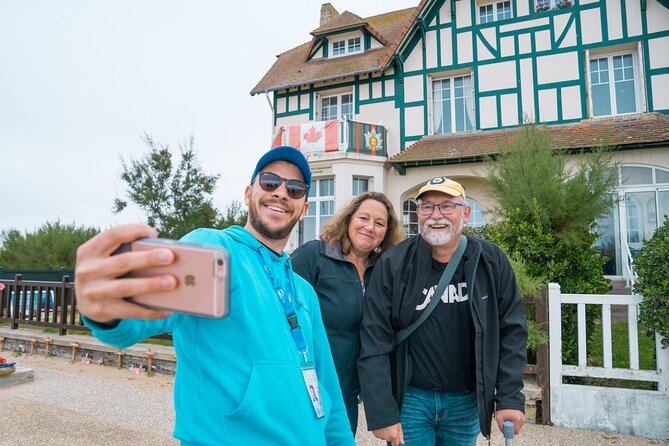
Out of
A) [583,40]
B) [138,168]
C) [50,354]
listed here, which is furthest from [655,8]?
[138,168]

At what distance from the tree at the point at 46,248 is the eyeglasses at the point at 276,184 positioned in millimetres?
Answer: 19233

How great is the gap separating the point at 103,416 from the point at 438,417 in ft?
12.8

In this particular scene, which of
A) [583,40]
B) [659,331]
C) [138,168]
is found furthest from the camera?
[138,168]

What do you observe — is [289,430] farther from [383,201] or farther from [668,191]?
[668,191]

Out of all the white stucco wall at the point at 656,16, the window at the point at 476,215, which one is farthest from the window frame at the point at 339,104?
the white stucco wall at the point at 656,16

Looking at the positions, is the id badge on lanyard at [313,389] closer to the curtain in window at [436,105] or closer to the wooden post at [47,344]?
the wooden post at [47,344]

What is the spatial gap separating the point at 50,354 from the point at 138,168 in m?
12.4

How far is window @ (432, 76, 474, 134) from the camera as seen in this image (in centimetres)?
1286

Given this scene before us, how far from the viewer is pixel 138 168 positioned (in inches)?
736

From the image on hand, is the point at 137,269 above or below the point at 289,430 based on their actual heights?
above

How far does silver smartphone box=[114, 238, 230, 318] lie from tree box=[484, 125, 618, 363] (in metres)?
5.14

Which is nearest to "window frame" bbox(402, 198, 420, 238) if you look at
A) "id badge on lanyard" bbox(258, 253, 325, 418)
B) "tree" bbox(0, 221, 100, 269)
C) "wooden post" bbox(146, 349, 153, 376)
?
"wooden post" bbox(146, 349, 153, 376)

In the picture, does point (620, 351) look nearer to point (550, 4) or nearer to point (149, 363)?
point (149, 363)

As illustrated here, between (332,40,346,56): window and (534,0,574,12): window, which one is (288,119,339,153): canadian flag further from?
(534,0,574,12): window
